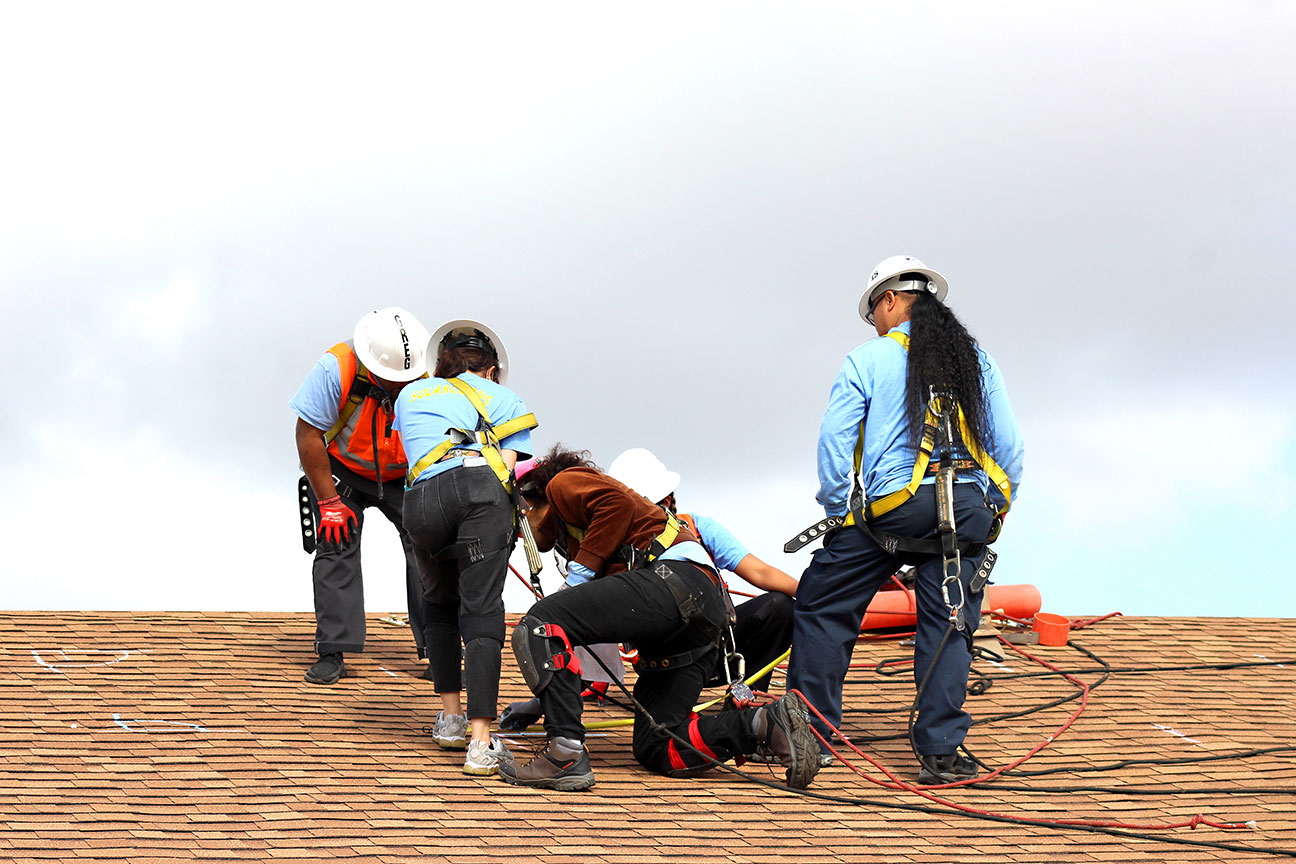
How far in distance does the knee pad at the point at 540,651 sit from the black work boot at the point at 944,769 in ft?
5.10

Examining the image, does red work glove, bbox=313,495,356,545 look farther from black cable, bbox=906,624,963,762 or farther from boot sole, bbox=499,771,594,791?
black cable, bbox=906,624,963,762

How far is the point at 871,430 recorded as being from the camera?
18.4 ft

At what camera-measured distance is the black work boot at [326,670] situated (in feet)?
22.5

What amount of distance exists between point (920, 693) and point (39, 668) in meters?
4.41

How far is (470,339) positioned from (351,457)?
141 cm

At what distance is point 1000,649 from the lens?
8047 millimetres

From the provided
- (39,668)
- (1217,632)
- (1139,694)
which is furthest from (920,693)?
(1217,632)

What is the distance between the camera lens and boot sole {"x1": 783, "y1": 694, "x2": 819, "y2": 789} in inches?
194

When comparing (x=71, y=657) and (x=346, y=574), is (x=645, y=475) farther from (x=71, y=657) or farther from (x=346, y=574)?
(x=71, y=657)

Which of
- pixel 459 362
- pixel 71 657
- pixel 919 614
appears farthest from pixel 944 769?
pixel 71 657

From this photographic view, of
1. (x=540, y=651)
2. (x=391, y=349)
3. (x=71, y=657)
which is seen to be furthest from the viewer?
(x=71, y=657)

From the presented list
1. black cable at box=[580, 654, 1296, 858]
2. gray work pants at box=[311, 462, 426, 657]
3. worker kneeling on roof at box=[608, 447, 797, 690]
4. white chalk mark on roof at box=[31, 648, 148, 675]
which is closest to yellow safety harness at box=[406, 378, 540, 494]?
worker kneeling on roof at box=[608, 447, 797, 690]

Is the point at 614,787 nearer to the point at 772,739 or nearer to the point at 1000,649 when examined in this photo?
the point at 772,739

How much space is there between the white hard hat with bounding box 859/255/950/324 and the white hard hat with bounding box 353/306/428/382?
2.09 metres
